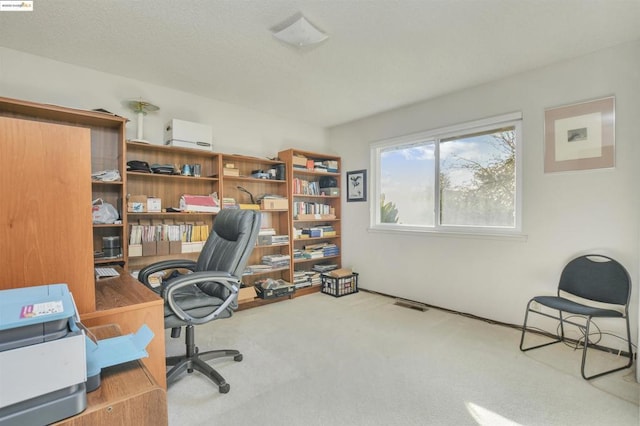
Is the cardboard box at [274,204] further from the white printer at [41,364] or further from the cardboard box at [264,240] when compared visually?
the white printer at [41,364]

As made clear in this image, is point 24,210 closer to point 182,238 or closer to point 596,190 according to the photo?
point 182,238

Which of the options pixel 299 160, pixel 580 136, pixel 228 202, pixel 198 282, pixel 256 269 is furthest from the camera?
pixel 299 160

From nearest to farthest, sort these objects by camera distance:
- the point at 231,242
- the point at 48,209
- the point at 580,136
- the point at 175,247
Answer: the point at 48,209
the point at 231,242
the point at 580,136
the point at 175,247

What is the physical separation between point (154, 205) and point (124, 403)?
2586mm

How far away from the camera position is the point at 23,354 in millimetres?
593

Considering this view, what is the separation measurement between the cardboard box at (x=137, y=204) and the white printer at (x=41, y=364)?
2.29 meters

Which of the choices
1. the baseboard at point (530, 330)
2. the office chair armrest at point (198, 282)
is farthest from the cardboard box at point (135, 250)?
the baseboard at point (530, 330)

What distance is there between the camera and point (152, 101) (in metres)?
3.14

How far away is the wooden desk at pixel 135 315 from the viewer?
125cm

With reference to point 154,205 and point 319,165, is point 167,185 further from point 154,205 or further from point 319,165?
point 319,165

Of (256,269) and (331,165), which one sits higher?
(331,165)

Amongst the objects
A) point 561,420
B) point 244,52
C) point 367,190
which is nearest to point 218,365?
point 561,420

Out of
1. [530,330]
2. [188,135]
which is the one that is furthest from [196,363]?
[530,330]

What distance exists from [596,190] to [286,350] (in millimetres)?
2831
